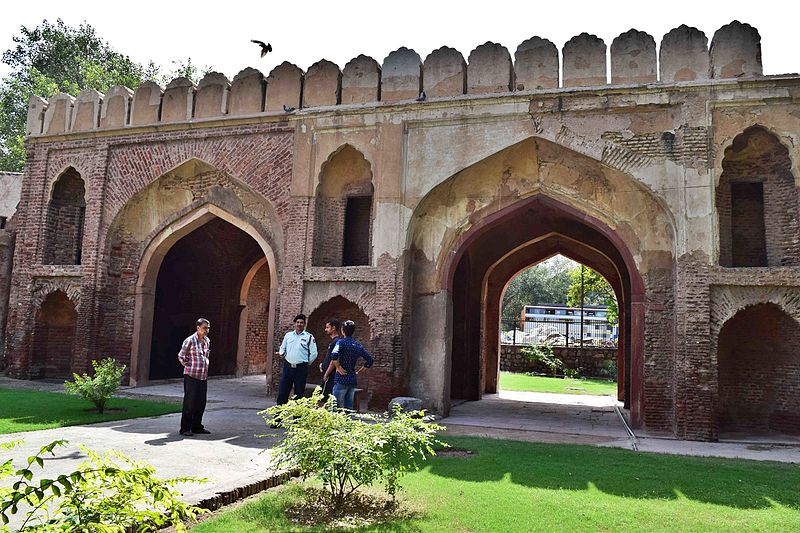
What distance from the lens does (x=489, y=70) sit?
996 cm

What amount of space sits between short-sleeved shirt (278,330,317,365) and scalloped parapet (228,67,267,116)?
5080mm

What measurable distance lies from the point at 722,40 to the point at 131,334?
37.3 ft

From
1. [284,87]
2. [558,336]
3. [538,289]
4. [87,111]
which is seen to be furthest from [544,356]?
[538,289]

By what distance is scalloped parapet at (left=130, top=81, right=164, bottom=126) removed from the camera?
1212cm

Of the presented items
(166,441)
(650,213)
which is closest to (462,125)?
(650,213)

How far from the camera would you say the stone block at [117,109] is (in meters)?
12.4

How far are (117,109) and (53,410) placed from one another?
256 inches

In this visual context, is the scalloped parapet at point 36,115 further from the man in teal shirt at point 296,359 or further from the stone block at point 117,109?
the man in teal shirt at point 296,359

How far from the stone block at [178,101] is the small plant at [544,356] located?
1425 centimetres

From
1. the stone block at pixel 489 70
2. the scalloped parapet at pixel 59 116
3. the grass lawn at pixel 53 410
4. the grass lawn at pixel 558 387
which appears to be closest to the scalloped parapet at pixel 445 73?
the stone block at pixel 489 70

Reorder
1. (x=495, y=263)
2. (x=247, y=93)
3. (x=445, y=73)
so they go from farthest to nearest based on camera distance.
A: (x=495, y=263) < (x=247, y=93) < (x=445, y=73)

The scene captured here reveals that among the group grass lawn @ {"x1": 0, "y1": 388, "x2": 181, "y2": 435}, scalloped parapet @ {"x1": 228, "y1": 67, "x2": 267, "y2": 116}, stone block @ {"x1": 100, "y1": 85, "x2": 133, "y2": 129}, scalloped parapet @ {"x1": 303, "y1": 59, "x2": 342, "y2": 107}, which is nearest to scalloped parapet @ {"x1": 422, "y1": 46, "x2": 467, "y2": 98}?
scalloped parapet @ {"x1": 303, "y1": 59, "x2": 342, "y2": 107}

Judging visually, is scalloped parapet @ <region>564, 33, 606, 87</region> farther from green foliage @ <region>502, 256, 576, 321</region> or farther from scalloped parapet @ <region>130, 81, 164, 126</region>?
green foliage @ <region>502, 256, 576, 321</region>

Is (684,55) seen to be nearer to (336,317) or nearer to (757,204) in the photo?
(757,204)
